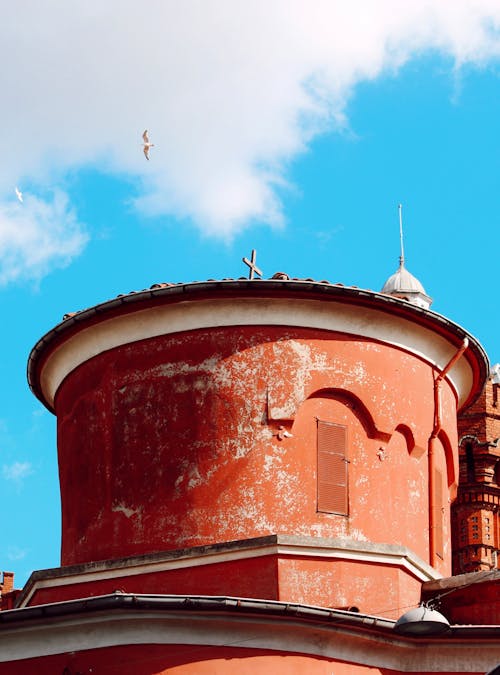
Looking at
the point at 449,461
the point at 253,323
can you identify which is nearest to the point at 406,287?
the point at 449,461

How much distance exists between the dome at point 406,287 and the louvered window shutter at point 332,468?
2110 centimetres

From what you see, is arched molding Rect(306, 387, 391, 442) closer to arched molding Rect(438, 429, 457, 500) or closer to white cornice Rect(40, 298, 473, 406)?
white cornice Rect(40, 298, 473, 406)

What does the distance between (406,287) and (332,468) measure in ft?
72.4

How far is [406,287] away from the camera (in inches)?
1719

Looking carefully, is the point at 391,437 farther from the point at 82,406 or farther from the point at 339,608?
the point at 82,406

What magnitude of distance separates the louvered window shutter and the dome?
831 inches

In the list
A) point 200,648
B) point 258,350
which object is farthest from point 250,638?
point 258,350

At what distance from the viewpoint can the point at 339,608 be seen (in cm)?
2081

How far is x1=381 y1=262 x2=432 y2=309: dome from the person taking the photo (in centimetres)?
4334

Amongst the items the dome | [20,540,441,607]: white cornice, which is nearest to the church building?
[20,540,441,607]: white cornice

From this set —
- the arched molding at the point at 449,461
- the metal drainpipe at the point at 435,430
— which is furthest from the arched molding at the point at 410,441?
the arched molding at the point at 449,461

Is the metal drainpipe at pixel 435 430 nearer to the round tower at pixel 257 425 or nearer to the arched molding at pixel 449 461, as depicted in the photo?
the round tower at pixel 257 425

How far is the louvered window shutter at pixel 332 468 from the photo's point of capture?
71.5 ft

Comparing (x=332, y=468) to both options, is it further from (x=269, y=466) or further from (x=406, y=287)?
(x=406, y=287)
